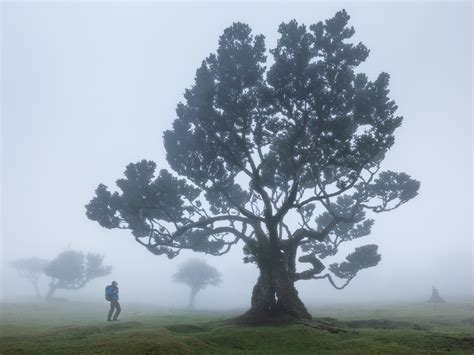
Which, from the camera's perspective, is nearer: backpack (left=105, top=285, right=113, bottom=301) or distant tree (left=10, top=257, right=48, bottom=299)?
backpack (left=105, top=285, right=113, bottom=301)

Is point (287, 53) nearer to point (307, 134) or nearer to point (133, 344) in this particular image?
point (307, 134)

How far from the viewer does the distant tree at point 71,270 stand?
89.6m

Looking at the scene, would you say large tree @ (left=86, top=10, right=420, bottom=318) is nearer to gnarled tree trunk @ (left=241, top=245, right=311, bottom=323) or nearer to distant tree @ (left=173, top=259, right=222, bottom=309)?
gnarled tree trunk @ (left=241, top=245, right=311, bottom=323)

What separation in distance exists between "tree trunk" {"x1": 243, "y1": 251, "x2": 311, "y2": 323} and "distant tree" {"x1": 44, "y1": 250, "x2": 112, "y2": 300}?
267ft

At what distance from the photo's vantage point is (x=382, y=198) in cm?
2573

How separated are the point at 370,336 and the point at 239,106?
1445 centimetres

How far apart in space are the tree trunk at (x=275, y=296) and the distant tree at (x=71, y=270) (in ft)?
267

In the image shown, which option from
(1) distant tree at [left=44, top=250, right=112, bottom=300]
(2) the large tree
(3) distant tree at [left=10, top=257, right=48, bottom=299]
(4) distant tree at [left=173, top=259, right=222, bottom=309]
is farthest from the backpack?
(3) distant tree at [left=10, top=257, right=48, bottom=299]

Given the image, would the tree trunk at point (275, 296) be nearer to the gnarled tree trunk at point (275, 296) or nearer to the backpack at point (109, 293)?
the gnarled tree trunk at point (275, 296)

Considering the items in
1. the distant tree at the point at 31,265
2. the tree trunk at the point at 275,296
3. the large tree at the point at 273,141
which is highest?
the distant tree at the point at 31,265

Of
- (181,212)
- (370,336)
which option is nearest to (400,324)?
(370,336)

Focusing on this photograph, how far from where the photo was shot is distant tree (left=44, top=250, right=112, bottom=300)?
89625 millimetres

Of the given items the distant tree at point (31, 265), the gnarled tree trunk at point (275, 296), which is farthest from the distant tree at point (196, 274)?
the gnarled tree trunk at point (275, 296)

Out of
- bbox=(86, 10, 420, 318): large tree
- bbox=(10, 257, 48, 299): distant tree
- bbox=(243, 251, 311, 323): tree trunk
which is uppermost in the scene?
bbox=(10, 257, 48, 299): distant tree
